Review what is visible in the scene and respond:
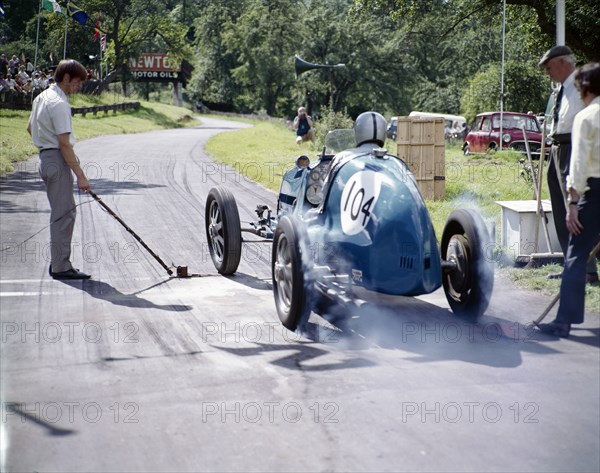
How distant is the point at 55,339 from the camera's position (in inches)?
239

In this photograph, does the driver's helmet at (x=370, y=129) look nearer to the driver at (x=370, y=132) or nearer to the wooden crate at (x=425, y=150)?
the driver at (x=370, y=132)

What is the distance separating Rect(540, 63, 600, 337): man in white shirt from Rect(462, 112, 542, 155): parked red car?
813 inches

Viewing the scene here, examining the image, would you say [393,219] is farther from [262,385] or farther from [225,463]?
[225,463]

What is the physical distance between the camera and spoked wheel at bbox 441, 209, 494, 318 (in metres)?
6.37

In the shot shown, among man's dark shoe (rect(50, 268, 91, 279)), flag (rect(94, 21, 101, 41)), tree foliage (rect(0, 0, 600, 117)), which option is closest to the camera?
man's dark shoe (rect(50, 268, 91, 279))

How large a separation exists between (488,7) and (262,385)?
26715 millimetres

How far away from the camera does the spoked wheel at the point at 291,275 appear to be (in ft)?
19.8

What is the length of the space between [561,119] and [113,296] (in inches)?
180

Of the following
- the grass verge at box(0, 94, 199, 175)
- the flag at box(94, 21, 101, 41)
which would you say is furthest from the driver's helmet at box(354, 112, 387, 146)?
the flag at box(94, 21, 101, 41)

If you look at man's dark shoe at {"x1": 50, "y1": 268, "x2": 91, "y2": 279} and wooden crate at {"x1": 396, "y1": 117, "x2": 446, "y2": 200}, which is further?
wooden crate at {"x1": 396, "y1": 117, "x2": 446, "y2": 200}

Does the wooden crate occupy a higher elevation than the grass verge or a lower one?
lower

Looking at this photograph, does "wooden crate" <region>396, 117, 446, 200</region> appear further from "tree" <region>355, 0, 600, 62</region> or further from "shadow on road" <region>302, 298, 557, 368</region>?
"tree" <region>355, 0, 600, 62</region>

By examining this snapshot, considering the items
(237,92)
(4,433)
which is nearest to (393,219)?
(4,433)

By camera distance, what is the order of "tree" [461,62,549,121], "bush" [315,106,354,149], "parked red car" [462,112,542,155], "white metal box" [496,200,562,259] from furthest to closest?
1. "tree" [461,62,549,121]
2. "bush" [315,106,354,149]
3. "parked red car" [462,112,542,155]
4. "white metal box" [496,200,562,259]
